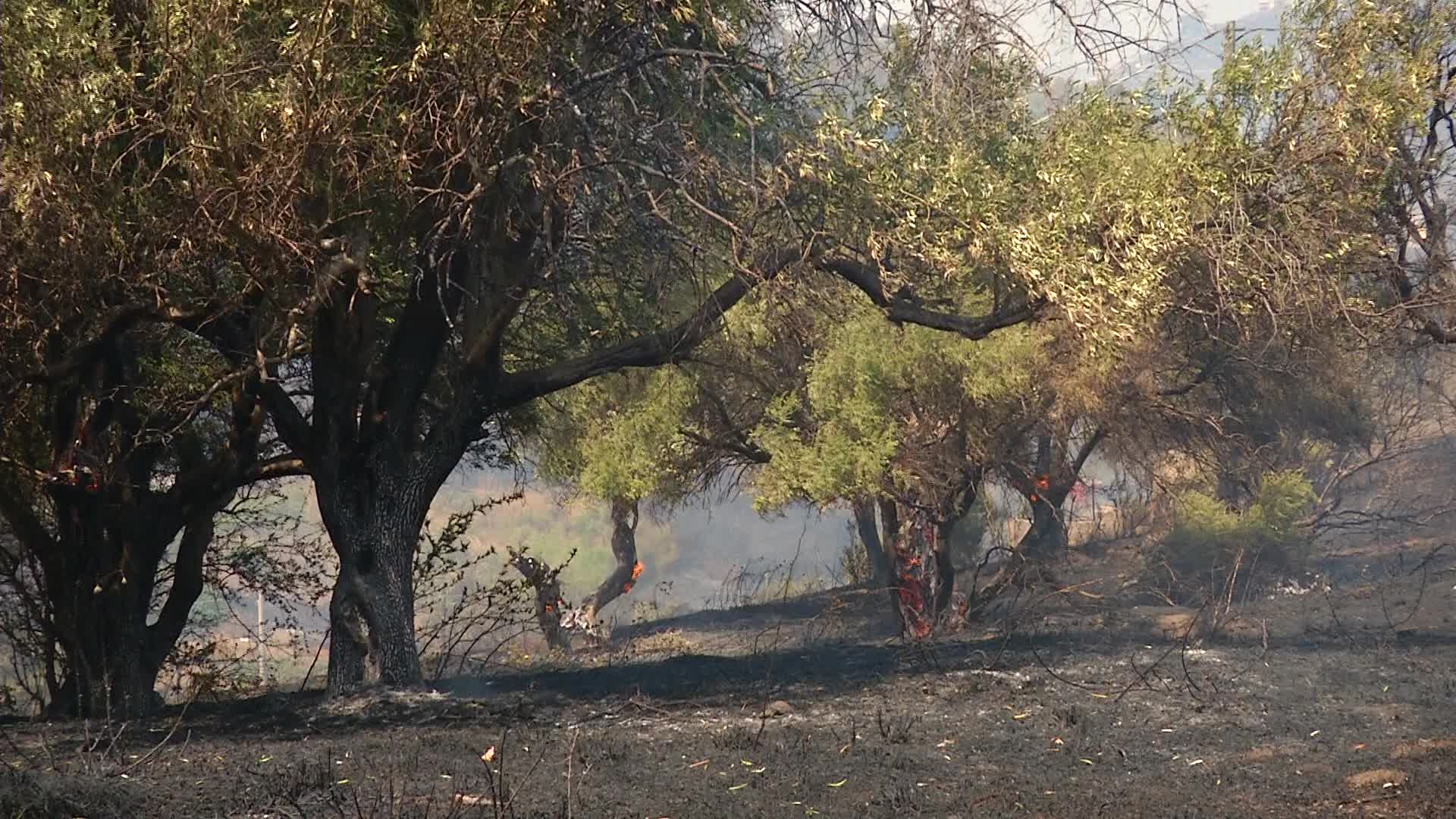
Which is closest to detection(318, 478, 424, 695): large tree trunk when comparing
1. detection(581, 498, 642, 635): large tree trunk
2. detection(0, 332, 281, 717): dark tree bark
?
detection(0, 332, 281, 717): dark tree bark

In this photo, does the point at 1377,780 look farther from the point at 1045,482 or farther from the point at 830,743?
the point at 1045,482

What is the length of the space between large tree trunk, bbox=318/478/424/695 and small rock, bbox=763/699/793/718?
292cm

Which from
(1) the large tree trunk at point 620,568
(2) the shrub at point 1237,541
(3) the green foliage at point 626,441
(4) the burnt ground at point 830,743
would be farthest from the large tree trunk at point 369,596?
(2) the shrub at point 1237,541

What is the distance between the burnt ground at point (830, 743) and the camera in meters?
7.46

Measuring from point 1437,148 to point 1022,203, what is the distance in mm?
5163

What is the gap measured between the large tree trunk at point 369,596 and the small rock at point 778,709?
9.57 ft

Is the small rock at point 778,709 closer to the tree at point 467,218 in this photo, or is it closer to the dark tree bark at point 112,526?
the tree at point 467,218

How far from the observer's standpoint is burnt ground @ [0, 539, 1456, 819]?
7.46 m

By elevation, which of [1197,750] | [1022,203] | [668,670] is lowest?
[1197,750]

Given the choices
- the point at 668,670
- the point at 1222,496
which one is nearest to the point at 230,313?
the point at 668,670

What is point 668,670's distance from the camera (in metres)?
14.2

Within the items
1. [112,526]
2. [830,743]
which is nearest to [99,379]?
[112,526]

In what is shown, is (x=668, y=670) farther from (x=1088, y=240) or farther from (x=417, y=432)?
(x=1088, y=240)

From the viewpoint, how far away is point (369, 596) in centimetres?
1145
